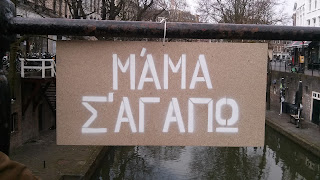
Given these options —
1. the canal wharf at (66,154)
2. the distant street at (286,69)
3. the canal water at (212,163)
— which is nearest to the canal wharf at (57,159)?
the canal wharf at (66,154)

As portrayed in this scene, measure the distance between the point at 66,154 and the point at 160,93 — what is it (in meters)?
12.4

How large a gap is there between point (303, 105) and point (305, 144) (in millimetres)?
7215

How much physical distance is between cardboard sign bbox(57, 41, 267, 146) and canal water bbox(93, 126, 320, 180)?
11.5 meters

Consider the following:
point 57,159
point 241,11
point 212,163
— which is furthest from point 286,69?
point 57,159

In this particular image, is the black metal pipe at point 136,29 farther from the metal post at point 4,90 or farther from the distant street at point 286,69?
the distant street at point 286,69

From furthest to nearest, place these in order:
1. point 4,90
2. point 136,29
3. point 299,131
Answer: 1. point 299,131
2. point 136,29
3. point 4,90

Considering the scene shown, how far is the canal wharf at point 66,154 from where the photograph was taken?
11.5m

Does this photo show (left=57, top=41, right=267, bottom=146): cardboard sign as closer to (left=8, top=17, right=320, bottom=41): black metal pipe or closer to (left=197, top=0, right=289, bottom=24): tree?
(left=8, top=17, right=320, bottom=41): black metal pipe

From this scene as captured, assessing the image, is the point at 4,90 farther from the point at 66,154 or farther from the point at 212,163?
the point at 212,163

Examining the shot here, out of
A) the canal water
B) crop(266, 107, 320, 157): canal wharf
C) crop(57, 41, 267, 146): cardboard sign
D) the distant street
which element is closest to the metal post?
crop(57, 41, 267, 146): cardboard sign

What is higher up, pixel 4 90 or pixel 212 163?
pixel 4 90

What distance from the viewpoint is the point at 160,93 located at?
210 cm

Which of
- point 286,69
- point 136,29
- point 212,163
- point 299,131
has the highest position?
point 286,69

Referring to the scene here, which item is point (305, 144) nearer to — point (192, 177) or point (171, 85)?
point (192, 177)
